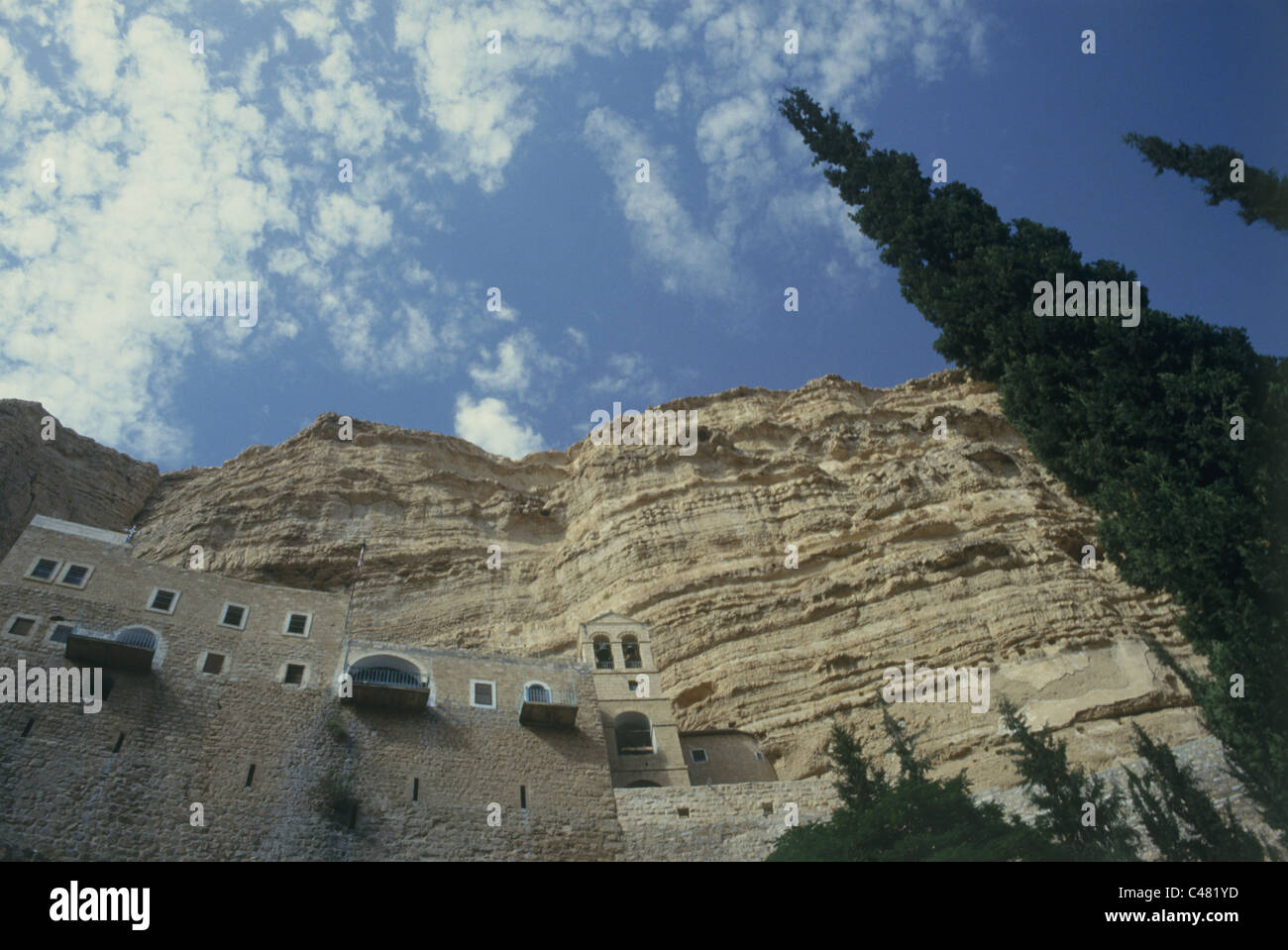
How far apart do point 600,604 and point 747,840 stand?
1972 cm

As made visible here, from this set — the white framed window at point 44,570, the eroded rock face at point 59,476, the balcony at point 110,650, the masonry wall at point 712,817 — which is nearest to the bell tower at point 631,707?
the masonry wall at point 712,817

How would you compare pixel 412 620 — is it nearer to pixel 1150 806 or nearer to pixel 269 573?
pixel 269 573

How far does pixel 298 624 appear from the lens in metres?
23.2

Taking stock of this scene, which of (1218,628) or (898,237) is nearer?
(1218,628)

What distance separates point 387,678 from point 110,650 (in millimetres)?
5482

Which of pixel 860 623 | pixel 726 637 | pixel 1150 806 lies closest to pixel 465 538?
pixel 726 637

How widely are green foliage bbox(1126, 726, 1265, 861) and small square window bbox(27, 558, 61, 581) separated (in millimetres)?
23089

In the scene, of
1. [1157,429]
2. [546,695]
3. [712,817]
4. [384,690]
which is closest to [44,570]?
[384,690]

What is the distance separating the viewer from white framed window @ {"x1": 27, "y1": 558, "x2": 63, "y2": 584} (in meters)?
21.2

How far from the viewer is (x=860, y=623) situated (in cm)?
3588

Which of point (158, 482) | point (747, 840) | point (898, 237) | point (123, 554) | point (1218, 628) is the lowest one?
point (747, 840)

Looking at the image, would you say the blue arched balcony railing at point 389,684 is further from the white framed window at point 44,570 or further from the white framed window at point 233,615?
the white framed window at point 44,570

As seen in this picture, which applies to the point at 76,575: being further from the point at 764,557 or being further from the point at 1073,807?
the point at 764,557

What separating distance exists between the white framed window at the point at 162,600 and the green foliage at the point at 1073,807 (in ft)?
61.8
